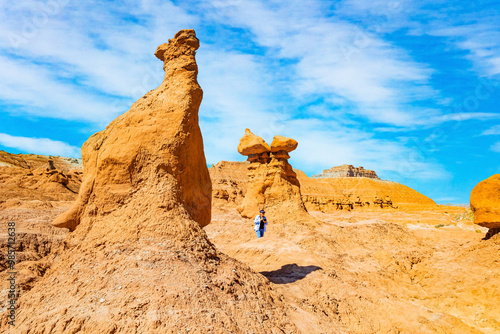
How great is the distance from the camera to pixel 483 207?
29.2ft

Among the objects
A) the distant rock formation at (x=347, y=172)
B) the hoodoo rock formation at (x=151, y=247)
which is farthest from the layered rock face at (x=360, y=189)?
the hoodoo rock formation at (x=151, y=247)

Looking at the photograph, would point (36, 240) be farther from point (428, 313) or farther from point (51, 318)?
point (428, 313)

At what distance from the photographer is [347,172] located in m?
84.8

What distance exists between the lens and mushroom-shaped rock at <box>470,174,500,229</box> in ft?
28.5

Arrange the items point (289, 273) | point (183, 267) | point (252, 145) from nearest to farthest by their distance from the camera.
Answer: point (183, 267) < point (289, 273) < point (252, 145)

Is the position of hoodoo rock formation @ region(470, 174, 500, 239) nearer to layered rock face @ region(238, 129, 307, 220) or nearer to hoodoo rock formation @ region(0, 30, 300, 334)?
hoodoo rock formation @ region(0, 30, 300, 334)

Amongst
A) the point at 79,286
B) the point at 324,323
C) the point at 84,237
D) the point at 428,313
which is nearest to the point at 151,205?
the point at 84,237

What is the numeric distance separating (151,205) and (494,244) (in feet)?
29.4

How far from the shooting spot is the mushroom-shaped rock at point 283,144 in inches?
659

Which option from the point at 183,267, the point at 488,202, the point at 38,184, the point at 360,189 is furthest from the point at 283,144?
the point at 360,189

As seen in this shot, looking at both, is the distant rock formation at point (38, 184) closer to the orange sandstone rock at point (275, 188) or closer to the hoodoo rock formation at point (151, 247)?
the orange sandstone rock at point (275, 188)

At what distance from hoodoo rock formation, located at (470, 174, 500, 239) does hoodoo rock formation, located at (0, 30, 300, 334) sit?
6839 mm

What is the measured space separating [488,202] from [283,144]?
9.48 meters

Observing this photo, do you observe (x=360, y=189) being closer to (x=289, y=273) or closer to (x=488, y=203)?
(x=488, y=203)
